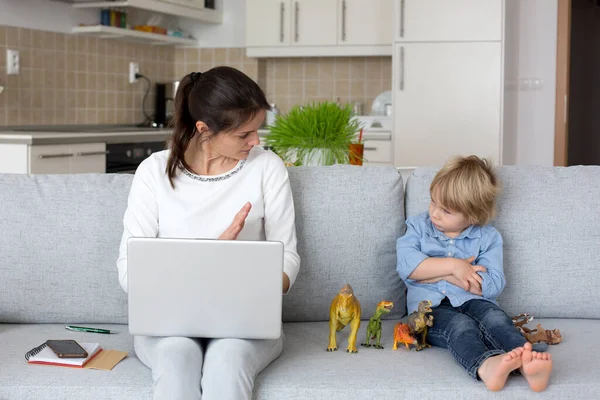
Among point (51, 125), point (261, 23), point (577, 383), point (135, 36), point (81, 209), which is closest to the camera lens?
point (577, 383)

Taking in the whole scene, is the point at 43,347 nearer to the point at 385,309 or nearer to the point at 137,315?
the point at 137,315

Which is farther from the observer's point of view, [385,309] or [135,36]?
[135,36]

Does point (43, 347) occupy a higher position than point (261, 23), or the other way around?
point (261, 23)

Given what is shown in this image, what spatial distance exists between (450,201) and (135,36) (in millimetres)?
3734

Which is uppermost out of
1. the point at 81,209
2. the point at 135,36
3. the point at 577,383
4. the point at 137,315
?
the point at 135,36

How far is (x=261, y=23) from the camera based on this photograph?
611cm

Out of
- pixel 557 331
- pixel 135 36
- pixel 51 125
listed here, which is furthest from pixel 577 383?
pixel 135 36

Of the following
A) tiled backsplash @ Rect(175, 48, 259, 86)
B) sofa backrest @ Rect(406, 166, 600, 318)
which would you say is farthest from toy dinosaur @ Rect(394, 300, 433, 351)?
tiled backsplash @ Rect(175, 48, 259, 86)

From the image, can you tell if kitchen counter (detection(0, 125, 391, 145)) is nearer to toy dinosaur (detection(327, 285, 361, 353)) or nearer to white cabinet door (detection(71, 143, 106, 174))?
white cabinet door (detection(71, 143, 106, 174))

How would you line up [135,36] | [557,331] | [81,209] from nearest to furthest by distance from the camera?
[557,331], [81,209], [135,36]

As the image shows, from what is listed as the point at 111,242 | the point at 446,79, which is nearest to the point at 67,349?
the point at 111,242

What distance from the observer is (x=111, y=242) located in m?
2.39

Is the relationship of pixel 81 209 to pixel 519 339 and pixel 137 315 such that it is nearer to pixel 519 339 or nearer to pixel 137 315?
pixel 137 315

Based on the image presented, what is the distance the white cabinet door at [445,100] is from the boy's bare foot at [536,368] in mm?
3828
